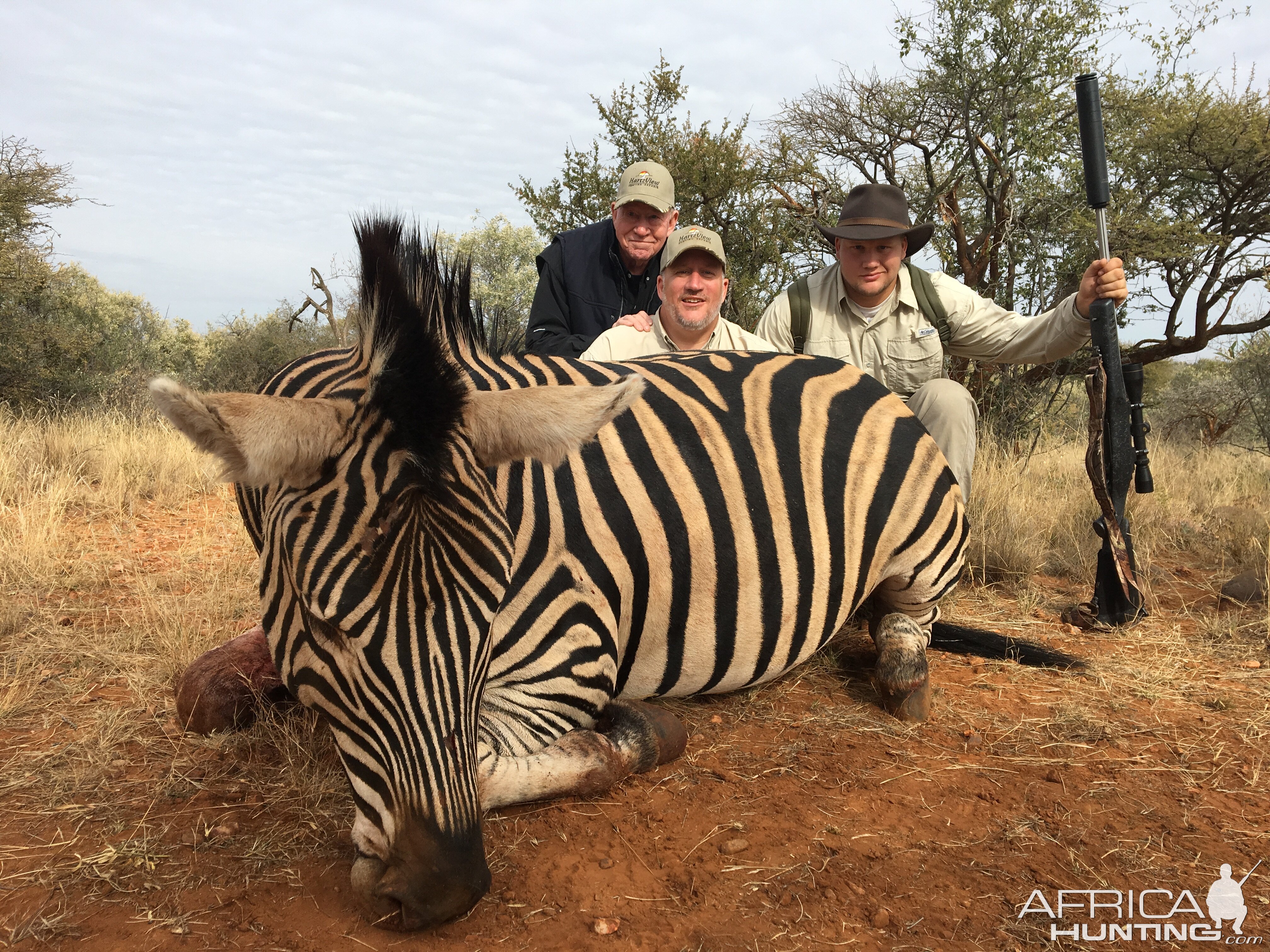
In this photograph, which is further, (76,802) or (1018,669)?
(1018,669)

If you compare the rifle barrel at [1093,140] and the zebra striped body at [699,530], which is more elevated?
the rifle barrel at [1093,140]

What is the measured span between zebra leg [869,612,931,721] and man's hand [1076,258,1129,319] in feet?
7.19

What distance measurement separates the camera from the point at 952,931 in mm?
1899

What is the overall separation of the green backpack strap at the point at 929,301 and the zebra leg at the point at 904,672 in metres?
2.19

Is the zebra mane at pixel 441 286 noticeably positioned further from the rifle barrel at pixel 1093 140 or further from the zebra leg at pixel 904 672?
the rifle barrel at pixel 1093 140

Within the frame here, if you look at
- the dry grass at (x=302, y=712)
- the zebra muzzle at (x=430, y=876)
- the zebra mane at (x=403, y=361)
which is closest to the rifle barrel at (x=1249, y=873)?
the dry grass at (x=302, y=712)

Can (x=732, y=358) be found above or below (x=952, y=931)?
above

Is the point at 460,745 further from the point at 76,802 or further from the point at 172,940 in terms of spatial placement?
the point at 76,802

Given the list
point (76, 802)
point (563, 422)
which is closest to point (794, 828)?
point (563, 422)

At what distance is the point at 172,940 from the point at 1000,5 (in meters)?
11.5

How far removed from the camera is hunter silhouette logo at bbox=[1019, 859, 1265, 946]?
74.9 inches

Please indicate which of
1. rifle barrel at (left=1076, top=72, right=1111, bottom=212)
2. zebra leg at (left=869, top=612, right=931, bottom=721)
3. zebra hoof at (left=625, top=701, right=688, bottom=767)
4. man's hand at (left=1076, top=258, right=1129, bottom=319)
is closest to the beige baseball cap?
rifle barrel at (left=1076, top=72, right=1111, bottom=212)

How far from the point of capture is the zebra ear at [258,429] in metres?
1.49

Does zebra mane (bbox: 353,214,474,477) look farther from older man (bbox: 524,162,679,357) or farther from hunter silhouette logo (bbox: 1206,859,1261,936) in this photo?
older man (bbox: 524,162,679,357)
